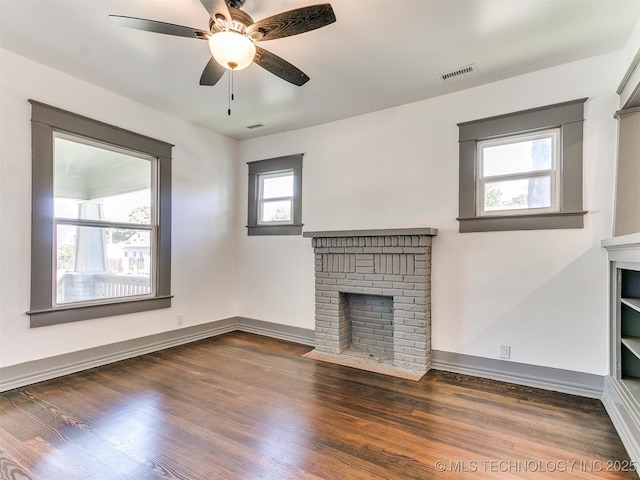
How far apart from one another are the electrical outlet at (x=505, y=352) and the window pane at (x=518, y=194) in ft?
4.38

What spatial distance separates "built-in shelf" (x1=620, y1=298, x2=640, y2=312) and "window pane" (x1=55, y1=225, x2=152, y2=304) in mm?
4646

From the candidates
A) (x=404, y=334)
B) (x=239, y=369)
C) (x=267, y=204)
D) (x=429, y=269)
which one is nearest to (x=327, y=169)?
(x=267, y=204)

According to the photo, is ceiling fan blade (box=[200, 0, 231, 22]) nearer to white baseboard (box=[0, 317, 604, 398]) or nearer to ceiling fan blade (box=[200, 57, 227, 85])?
ceiling fan blade (box=[200, 57, 227, 85])

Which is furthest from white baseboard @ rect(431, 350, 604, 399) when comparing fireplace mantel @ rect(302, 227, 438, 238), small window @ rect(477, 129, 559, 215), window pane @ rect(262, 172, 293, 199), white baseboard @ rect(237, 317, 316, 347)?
window pane @ rect(262, 172, 293, 199)

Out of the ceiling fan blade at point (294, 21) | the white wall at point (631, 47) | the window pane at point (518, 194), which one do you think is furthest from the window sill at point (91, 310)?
the white wall at point (631, 47)

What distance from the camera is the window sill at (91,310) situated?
10.2ft

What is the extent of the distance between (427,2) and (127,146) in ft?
11.1


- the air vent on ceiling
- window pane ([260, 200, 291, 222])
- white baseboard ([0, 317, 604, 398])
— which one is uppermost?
the air vent on ceiling

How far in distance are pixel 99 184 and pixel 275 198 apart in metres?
2.16

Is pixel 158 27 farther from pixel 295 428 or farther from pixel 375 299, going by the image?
pixel 375 299

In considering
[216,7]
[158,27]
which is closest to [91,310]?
[158,27]

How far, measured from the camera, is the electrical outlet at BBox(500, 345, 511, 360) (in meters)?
3.14

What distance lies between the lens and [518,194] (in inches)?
125

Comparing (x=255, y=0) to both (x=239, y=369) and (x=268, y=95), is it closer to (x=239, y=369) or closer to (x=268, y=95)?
(x=268, y=95)
